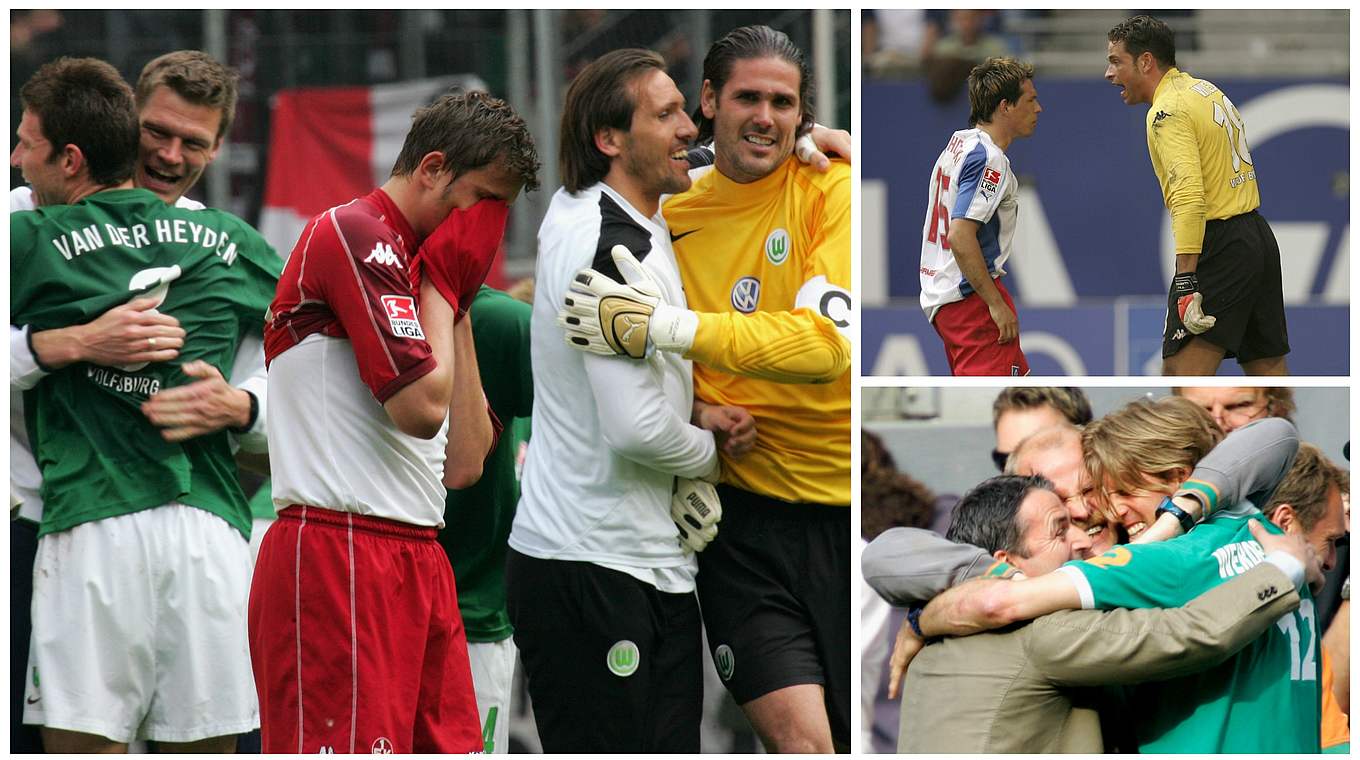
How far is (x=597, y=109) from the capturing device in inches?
167

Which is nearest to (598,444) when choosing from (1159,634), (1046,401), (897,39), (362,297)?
(362,297)

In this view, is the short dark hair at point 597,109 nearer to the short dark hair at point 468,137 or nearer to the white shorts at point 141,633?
the short dark hair at point 468,137

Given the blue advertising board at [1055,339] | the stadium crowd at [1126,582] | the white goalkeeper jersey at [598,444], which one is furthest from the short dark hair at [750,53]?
the blue advertising board at [1055,339]

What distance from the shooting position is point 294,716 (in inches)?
138

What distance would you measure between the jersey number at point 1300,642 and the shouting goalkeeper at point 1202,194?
622 mm

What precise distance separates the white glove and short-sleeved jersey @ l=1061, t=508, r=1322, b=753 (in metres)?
1.02

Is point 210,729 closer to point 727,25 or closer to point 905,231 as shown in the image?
point 905,231

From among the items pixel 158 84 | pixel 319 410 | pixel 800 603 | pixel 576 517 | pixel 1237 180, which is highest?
pixel 158 84

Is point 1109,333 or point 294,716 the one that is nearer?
point 294,716

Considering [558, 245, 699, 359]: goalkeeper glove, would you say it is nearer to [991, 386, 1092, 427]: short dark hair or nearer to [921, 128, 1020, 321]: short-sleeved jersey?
[921, 128, 1020, 321]: short-sleeved jersey

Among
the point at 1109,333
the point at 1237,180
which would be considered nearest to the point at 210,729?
the point at 1237,180

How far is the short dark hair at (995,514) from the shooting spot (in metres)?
3.81

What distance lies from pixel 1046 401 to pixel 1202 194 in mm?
629

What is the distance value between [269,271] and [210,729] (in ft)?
4.15
